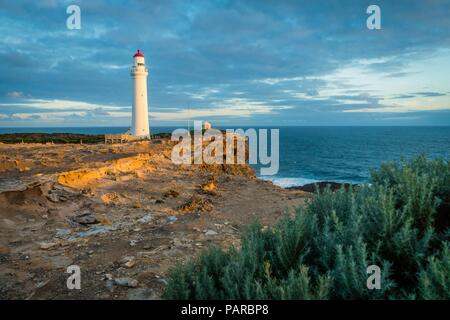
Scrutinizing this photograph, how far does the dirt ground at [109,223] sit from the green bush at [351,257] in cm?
80

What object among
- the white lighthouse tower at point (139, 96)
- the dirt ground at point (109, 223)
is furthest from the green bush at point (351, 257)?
the white lighthouse tower at point (139, 96)

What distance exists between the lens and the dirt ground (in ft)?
19.2

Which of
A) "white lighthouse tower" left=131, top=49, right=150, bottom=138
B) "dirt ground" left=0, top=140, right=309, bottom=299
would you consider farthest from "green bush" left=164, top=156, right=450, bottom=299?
"white lighthouse tower" left=131, top=49, right=150, bottom=138

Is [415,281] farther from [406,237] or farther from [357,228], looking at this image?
[357,228]

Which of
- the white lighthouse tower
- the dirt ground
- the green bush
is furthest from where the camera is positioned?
the white lighthouse tower

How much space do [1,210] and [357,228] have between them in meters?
10.4

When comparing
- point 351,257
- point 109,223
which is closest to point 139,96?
point 109,223

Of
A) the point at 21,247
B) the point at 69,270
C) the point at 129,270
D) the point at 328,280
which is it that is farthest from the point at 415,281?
the point at 21,247

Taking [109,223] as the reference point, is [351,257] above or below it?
above

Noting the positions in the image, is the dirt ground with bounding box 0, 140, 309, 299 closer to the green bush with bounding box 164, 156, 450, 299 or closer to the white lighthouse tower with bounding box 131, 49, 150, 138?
the green bush with bounding box 164, 156, 450, 299

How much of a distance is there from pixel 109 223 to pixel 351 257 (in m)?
8.19

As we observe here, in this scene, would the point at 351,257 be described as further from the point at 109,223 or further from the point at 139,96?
the point at 139,96

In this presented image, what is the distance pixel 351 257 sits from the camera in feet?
9.59

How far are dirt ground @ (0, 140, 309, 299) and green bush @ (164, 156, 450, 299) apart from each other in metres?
0.80
